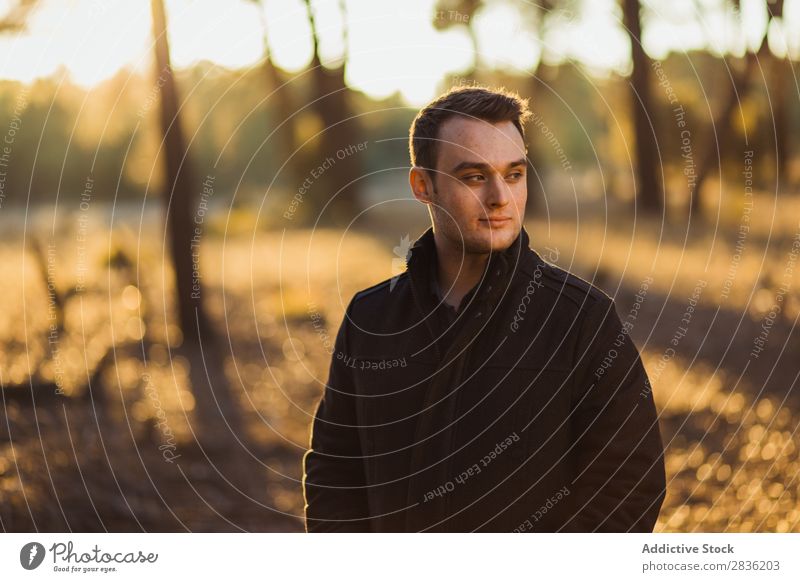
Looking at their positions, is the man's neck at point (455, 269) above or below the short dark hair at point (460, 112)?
below

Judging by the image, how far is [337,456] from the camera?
10.2 feet

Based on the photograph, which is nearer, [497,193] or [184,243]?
[497,193]

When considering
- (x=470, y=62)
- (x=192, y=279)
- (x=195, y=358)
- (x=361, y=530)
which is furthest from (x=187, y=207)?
(x=361, y=530)

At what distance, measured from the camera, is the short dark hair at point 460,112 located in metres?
2.85

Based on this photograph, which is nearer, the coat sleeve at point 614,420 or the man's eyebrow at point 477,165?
the coat sleeve at point 614,420

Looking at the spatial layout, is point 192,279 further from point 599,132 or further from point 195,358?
point 599,132

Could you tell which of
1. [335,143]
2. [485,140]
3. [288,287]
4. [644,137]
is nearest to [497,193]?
[485,140]

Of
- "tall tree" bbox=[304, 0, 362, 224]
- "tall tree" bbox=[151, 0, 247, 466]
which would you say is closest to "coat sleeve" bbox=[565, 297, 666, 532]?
"tall tree" bbox=[151, 0, 247, 466]

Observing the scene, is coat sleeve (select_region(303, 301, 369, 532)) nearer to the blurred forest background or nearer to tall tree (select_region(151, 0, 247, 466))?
the blurred forest background

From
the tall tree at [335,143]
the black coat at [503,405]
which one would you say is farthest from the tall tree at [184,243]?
the black coat at [503,405]

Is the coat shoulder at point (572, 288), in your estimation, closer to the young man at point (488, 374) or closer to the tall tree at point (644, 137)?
the young man at point (488, 374)

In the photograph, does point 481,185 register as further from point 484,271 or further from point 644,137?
point 644,137

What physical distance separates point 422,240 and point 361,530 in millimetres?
1122

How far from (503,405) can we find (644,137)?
55.5 ft
